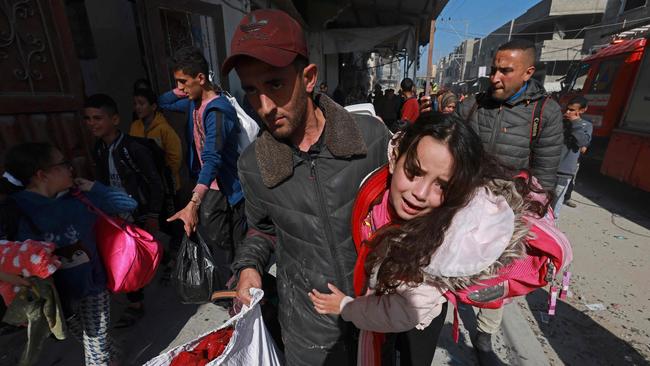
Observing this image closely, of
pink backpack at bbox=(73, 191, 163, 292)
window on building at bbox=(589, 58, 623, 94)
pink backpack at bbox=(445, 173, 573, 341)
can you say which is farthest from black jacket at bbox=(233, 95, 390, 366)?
window on building at bbox=(589, 58, 623, 94)

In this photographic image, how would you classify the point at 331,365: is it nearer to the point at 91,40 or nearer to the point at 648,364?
the point at 648,364

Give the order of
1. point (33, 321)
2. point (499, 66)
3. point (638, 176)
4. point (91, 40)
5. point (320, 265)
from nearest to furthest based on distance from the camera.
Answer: point (320, 265) → point (33, 321) → point (499, 66) → point (91, 40) → point (638, 176)

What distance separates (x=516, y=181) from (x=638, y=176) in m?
5.89

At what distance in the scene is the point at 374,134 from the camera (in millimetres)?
1339

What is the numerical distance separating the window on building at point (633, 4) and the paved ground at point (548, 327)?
23927mm

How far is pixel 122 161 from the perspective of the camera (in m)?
2.47

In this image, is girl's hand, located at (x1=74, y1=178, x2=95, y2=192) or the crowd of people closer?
the crowd of people

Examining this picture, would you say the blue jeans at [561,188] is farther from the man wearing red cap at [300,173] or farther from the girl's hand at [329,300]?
the girl's hand at [329,300]

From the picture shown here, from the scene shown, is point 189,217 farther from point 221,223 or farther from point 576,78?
point 576,78

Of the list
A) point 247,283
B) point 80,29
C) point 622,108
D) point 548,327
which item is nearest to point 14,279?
point 247,283

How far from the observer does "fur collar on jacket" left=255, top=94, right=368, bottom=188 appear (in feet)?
3.98

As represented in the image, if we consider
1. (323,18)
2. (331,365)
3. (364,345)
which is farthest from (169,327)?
(323,18)

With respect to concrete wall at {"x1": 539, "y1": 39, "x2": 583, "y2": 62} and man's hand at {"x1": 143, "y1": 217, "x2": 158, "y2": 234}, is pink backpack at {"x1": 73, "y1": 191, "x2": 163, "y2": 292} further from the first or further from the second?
concrete wall at {"x1": 539, "y1": 39, "x2": 583, "y2": 62}

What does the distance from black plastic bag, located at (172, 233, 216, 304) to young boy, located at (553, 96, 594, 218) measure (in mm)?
4344
